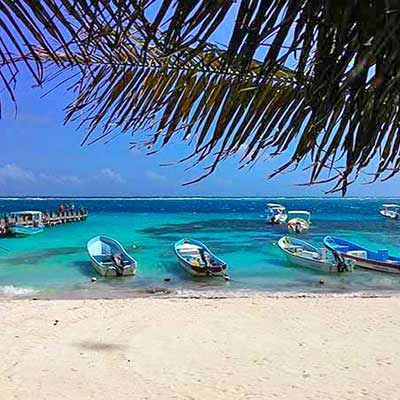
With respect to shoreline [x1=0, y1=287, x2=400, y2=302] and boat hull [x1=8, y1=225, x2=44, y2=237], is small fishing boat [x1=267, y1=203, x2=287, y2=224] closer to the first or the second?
boat hull [x1=8, y1=225, x2=44, y2=237]

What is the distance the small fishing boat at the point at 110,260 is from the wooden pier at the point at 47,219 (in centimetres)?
1838

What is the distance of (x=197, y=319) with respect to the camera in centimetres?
1300

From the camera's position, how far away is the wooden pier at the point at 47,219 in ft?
143

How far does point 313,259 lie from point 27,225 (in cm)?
3132

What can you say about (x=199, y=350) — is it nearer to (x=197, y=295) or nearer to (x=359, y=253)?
(x=197, y=295)

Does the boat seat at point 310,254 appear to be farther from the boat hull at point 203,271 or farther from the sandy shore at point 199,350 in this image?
the sandy shore at point 199,350

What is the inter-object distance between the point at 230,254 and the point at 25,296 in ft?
Answer: 53.0

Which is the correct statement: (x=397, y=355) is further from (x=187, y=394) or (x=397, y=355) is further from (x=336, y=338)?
(x=187, y=394)

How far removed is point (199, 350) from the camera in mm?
10016

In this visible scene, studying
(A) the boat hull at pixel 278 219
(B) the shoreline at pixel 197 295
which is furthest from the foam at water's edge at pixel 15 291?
(A) the boat hull at pixel 278 219

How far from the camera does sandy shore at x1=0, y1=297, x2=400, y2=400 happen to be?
307 inches

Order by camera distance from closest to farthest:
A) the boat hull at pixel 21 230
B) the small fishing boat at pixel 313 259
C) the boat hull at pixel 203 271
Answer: the boat hull at pixel 203 271 < the small fishing boat at pixel 313 259 < the boat hull at pixel 21 230

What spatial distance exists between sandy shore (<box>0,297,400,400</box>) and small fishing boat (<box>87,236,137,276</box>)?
20.9ft

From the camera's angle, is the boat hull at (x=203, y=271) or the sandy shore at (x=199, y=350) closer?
the sandy shore at (x=199, y=350)
